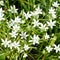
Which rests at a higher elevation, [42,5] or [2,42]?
[42,5]

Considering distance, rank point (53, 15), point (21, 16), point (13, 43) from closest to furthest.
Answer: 1. point (13, 43)
2. point (53, 15)
3. point (21, 16)

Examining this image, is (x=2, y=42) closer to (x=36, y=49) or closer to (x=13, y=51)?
(x=13, y=51)

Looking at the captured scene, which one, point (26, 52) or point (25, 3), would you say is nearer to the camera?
point (26, 52)

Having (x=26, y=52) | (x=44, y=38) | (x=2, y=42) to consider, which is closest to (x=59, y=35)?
(x=44, y=38)

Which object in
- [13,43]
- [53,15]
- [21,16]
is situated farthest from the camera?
[21,16]

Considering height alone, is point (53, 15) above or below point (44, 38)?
above

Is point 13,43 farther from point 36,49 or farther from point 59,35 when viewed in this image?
point 59,35

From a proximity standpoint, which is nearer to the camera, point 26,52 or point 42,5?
point 26,52

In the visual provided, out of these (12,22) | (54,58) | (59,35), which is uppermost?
(12,22)

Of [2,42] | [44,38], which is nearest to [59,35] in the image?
[44,38]
